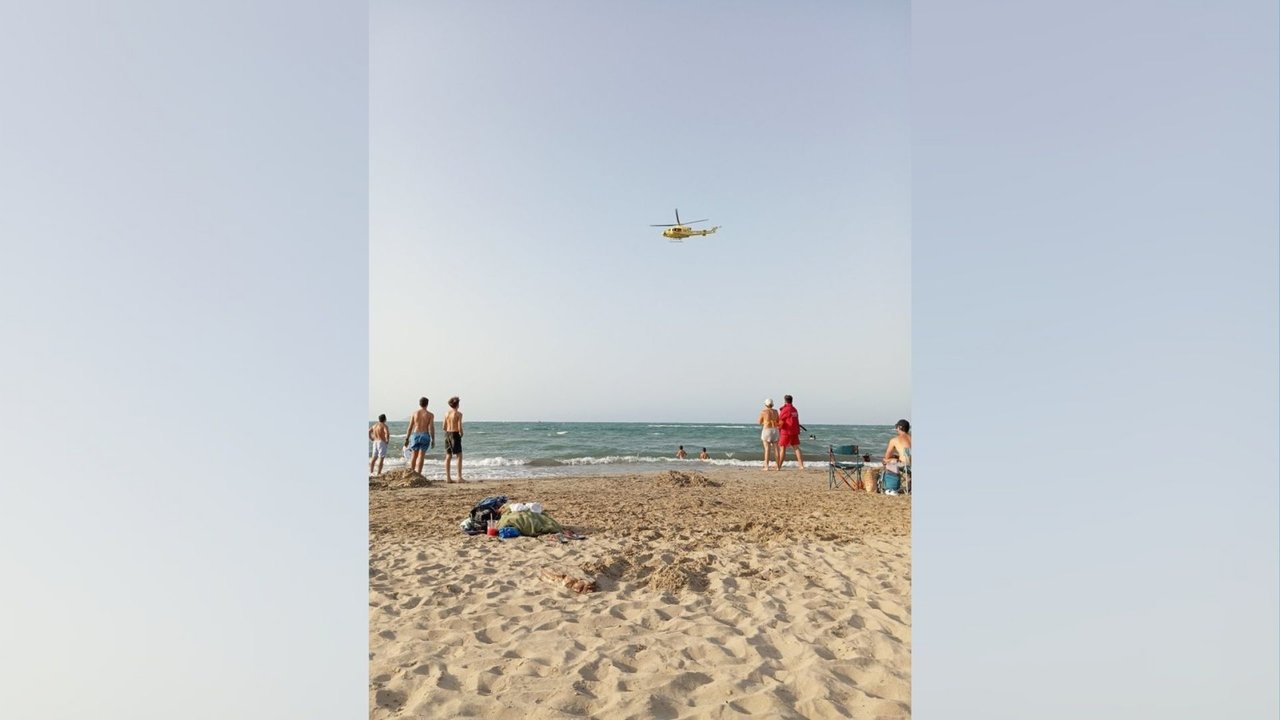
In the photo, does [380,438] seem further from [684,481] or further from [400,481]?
[684,481]

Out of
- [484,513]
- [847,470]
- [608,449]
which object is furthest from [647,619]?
[608,449]

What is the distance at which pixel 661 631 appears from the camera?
97.4 inches

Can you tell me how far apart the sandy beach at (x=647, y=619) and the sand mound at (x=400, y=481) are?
2198mm

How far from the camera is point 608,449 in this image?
16953 millimetres

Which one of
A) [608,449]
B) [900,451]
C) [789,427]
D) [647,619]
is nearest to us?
Answer: [647,619]

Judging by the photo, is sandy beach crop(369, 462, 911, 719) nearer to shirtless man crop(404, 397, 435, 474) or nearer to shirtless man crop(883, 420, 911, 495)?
shirtless man crop(883, 420, 911, 495)

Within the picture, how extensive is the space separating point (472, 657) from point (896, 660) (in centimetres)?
147

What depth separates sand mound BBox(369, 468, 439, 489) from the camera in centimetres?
714

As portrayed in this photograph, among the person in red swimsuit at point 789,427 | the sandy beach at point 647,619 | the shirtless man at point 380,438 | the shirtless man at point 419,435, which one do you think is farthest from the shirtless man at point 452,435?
the person in red swimsuit at point 789,427

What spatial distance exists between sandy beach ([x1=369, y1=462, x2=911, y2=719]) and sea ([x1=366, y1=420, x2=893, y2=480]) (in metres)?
5.78

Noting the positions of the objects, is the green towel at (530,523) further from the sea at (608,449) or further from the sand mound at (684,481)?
the sea at (608,449)

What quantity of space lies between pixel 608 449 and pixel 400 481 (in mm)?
9852

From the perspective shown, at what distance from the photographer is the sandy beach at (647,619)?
75.4 inches
